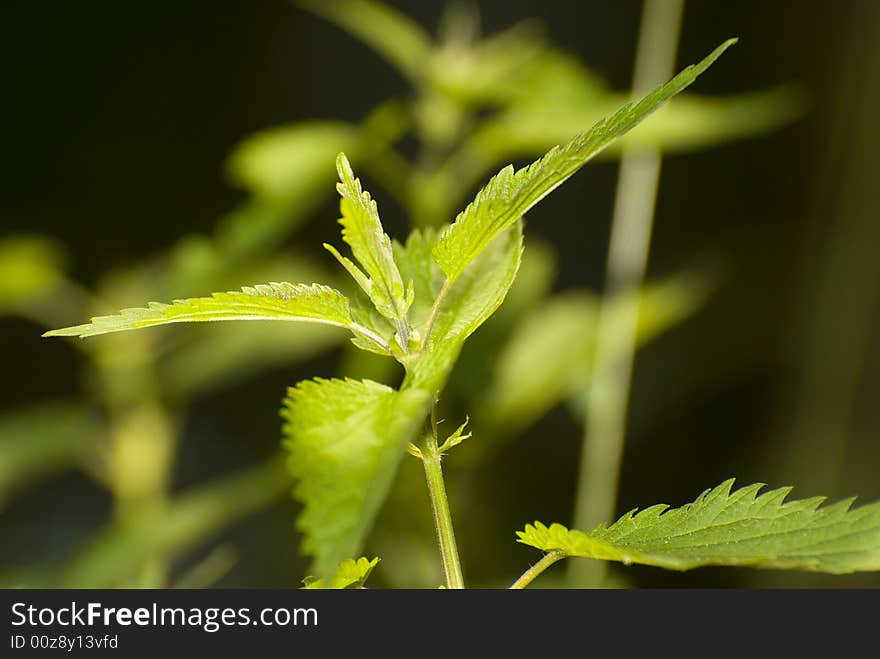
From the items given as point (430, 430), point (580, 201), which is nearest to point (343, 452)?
point (430, 430)

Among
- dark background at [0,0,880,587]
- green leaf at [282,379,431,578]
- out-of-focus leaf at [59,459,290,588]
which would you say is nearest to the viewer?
green leaf at [282,379,431,578]

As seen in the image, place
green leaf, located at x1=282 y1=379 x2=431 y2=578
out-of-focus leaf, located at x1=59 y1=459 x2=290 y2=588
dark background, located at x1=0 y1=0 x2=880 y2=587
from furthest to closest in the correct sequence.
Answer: dark background, located at x1=0 y1=0 x2=880 y2=587 → out-of-focus leaf, located at x1=59 y1=459 x2=290 y2=588 → green leaf, located at x1=282 y1=379 x2=431 y2=578

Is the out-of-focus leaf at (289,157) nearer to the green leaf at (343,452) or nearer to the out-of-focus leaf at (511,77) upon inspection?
the out-of-focus leaf at (511,77)

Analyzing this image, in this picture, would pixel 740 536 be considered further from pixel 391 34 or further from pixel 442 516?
pixel 391 34

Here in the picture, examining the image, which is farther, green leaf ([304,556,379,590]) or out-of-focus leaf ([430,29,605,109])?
out-of-focus leaf ([430,29,605,109])

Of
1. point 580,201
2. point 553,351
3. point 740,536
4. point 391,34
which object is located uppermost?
point 580,201

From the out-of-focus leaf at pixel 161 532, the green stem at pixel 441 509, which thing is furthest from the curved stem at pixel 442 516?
the out-of-focus leaf at pixel 161 532

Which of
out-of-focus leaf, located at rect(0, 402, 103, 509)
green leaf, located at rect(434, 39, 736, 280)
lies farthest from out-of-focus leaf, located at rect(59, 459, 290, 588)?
green leaf, located at rect(434, 39, 736, 280)

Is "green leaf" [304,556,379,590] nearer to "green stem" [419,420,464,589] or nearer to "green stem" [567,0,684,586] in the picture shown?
"green stem" [419,420,464,589]
